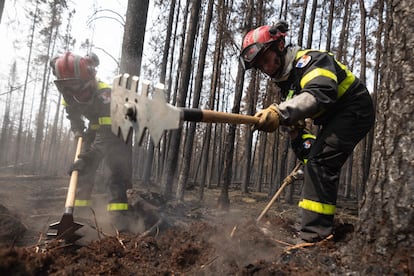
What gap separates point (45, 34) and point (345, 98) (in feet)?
87.1

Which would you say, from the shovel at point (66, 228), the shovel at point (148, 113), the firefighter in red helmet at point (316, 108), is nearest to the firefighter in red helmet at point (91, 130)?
the shovel at point (66, 228)

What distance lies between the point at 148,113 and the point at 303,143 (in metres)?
1.84

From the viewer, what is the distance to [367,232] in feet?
6.17

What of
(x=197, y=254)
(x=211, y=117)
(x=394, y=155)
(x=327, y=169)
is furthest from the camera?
(x=197, y=254)

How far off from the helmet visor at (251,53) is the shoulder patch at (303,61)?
376 millimetres

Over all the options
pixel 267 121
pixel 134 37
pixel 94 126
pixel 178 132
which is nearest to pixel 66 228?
pixel 94 126

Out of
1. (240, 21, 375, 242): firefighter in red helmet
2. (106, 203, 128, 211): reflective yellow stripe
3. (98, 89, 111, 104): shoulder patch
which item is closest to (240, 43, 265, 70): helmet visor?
(240, 21, 375, 242): firefighter in red helmet

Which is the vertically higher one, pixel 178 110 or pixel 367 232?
pixel 178 110

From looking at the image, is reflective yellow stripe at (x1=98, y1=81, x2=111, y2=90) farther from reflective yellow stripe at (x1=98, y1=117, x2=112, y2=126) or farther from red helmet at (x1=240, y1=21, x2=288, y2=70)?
red helmet at (x1=240, y1=21, x2=288, y2=70)

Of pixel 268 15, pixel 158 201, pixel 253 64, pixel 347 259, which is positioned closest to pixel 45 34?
pixel 268 15

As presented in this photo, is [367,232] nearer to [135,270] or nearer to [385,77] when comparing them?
[385,77]

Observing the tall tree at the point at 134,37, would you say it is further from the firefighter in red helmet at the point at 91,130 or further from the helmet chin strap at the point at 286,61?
the helmet chin strap at the point at 286,61

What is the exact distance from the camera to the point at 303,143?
313 centimetres

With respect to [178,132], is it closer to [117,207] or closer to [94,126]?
[94,126]
